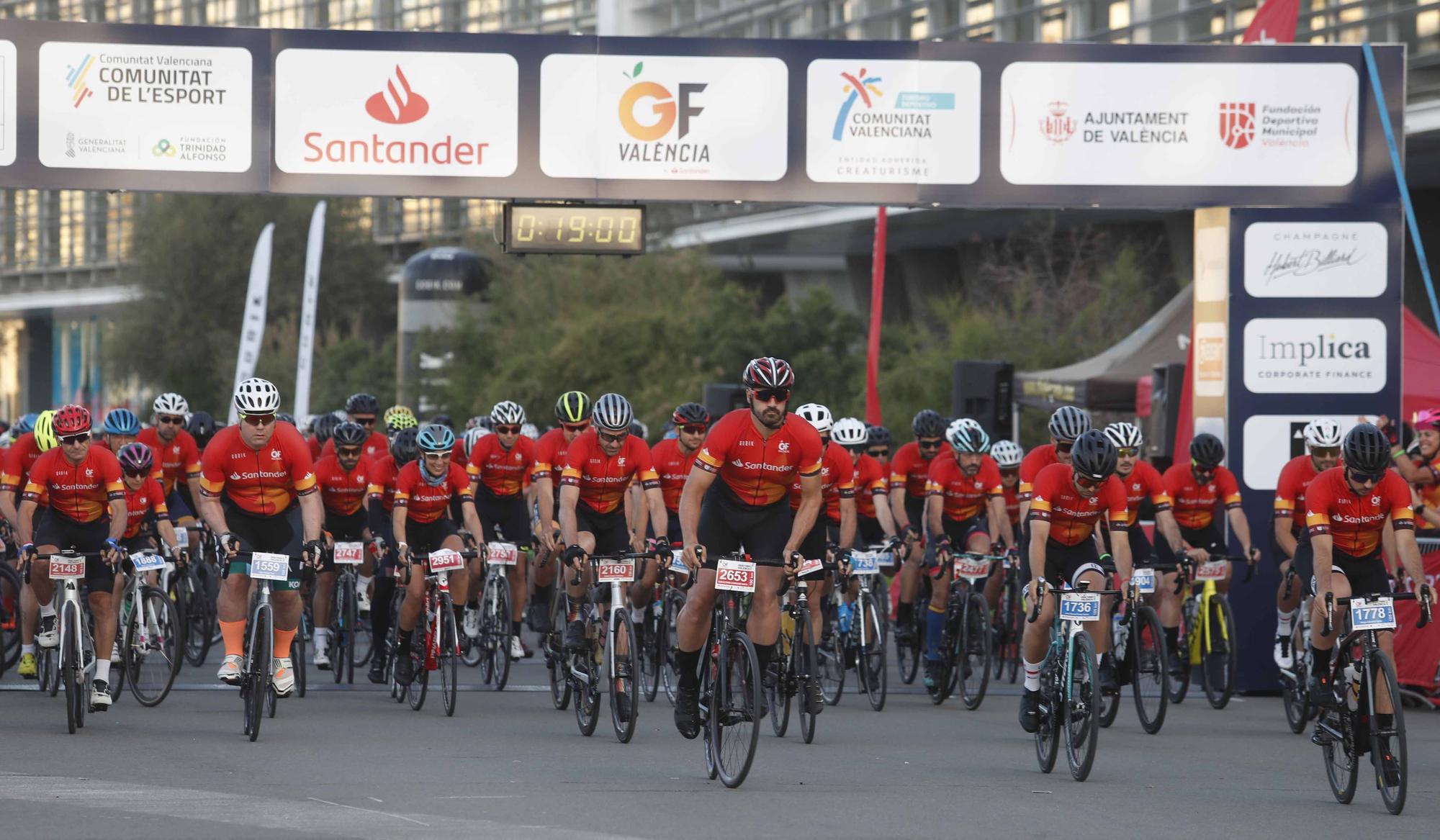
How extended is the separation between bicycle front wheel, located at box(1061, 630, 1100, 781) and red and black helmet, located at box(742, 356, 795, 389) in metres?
1.96

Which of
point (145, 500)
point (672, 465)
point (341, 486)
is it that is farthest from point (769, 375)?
point (341, 486)

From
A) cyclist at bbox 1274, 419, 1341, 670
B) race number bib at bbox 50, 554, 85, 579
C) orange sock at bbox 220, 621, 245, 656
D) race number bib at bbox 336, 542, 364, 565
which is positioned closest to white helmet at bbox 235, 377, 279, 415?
orange sock at bbox 220, 621, 245, 656

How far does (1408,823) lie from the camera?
9594 millimetres

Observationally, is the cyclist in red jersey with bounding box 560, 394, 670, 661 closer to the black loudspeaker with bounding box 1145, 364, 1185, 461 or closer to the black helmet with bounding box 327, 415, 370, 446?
the black helmet with bounding box 327, 415, 370, 446

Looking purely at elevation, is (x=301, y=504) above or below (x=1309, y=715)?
above

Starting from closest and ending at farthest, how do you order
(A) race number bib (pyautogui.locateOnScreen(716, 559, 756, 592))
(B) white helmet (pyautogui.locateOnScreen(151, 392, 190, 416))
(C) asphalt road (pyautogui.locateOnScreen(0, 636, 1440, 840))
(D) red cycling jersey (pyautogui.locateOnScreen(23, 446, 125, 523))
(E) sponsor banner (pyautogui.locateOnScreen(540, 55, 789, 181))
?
(C) asphalt road (pyautogui.locateOnScreen(0, 636, 1440, 840)), (A) race number bib (pyautogui.locateOnScreen(716, 559, 756, 592)), (D) red cycling jersey (pyautogui.locateOnScreen(23, 446, 125, 523)), (E) sponsor banner (pyautogui.locateOnScreen(540, 55, 789, 181)), (B) white helmet (pyautogui.locateOnScreen(151, 392, 190, 416))

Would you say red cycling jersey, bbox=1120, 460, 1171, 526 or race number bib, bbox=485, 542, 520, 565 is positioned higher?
red cycling jersey, bbox=1120, 460, 1171, 526

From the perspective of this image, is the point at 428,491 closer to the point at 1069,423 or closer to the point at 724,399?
the point at 1069,423

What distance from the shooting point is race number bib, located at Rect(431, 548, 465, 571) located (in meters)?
14.0

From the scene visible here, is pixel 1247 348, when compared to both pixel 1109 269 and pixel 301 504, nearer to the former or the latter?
pixel 301 504

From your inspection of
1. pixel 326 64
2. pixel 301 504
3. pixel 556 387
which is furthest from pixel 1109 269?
pixel 301 504

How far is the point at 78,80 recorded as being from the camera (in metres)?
15.9

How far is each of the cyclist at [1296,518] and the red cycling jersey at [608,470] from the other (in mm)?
3936

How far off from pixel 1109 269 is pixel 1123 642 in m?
24.4
